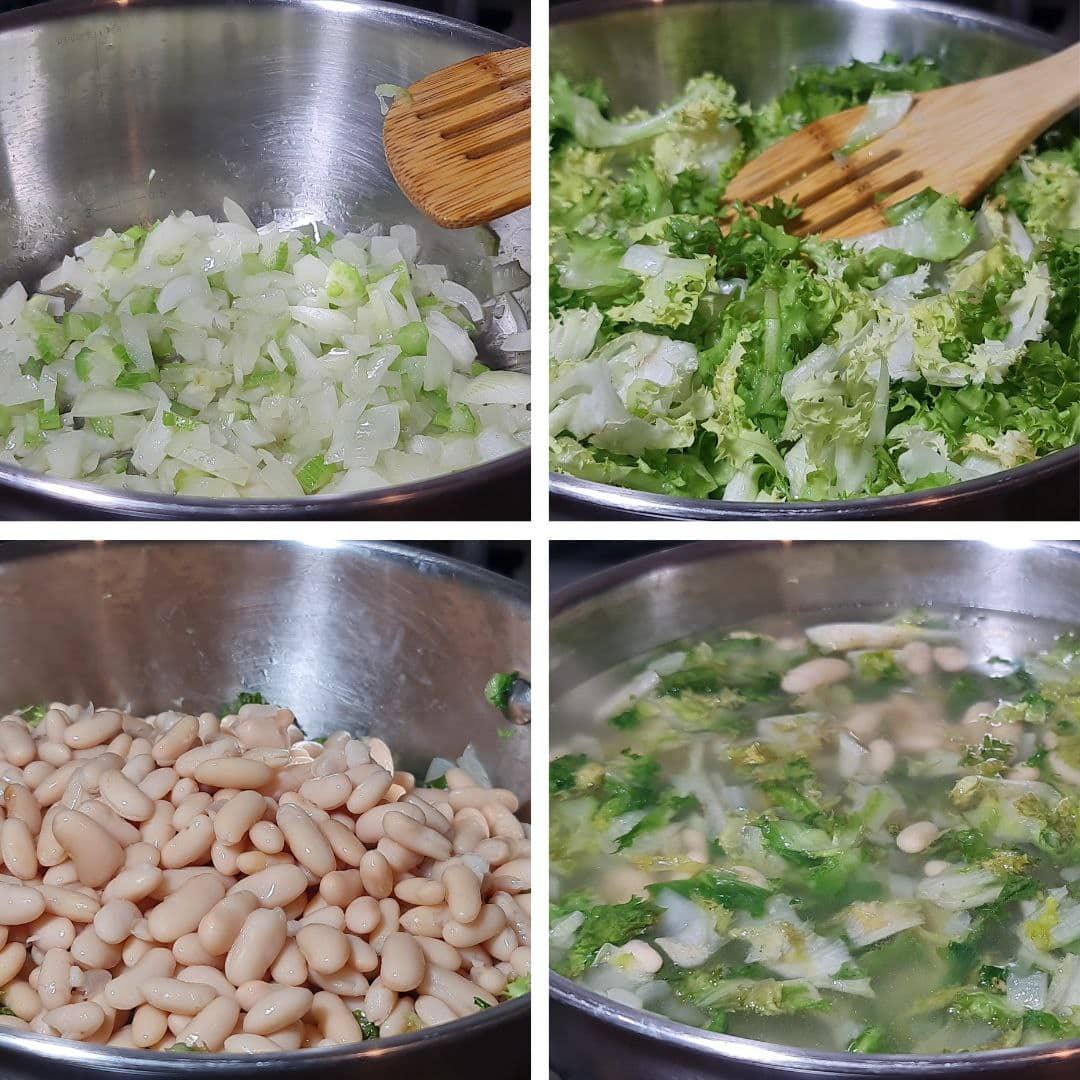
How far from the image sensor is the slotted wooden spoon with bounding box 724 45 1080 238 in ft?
4.29

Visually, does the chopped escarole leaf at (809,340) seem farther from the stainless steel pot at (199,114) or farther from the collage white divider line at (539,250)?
the stainless steel pot at (199,114)

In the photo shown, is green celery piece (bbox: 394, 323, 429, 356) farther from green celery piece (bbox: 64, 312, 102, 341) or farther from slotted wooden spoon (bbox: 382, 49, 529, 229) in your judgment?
green celery piece (bbox: 64, 312, 102, 341)

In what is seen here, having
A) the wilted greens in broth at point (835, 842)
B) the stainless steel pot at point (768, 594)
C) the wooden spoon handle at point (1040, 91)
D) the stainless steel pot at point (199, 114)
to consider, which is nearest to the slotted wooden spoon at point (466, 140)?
the stainless steel pot at point (199, 114)

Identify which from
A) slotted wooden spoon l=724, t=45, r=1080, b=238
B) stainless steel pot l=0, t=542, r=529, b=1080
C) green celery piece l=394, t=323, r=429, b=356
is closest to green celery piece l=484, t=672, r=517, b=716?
stainless steel pot l=0, t=542, r=529, b=1080

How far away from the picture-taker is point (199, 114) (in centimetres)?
115

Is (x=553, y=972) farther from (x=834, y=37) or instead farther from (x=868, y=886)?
(x=834, y=37)

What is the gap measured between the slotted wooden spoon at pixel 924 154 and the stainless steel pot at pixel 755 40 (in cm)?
11

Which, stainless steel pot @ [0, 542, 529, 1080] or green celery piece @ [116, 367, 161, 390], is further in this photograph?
stainless steel pot @ [0, 542, 529, 1080]

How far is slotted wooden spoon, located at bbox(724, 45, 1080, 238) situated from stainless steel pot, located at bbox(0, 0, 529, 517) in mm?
422

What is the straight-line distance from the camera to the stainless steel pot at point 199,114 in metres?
1.12

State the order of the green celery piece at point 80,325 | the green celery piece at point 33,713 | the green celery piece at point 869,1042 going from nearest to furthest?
the green celery piece at point 869,1042 → the green celery piece at point 80,325 → the green celery piece at point 33,713

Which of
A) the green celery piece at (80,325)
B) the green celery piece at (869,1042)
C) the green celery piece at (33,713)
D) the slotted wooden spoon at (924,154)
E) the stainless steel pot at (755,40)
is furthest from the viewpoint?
the stainless steel pot at (755,40)

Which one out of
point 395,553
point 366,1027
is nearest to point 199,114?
point 395,553

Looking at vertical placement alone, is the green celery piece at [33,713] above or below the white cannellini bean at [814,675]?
below
